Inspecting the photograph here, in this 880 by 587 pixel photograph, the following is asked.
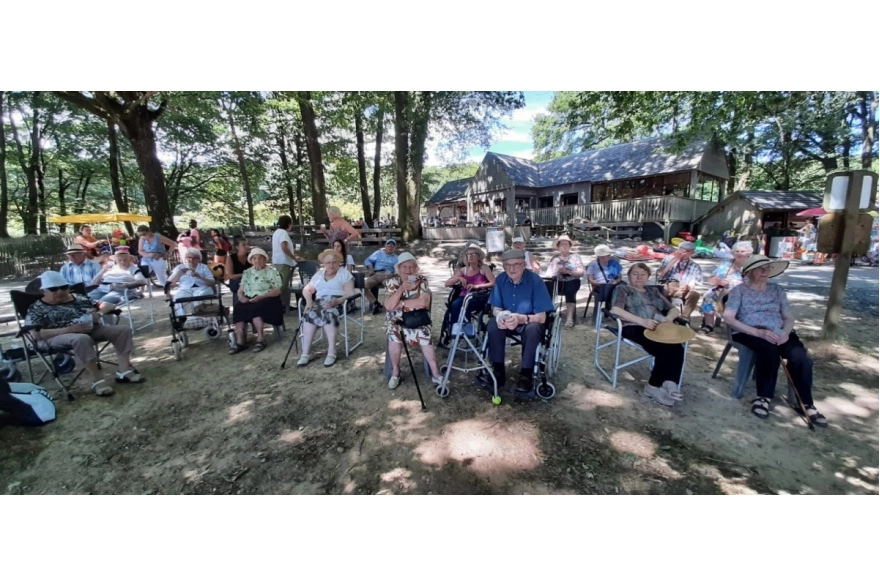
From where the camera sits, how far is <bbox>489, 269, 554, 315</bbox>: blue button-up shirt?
3.22 m

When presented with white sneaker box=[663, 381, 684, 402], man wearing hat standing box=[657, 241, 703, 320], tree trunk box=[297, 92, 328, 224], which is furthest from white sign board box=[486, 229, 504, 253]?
tree trunk box=[297, 92, 328, 224]

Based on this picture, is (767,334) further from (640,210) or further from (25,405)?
(640,210)

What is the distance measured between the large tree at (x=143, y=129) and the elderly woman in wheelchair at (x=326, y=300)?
9.00 m

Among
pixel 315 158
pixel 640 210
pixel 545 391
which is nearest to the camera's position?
pixel 545 391

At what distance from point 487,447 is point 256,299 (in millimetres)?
3287

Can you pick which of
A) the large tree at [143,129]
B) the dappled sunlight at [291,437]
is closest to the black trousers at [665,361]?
the dappled sunlight at [291,437]

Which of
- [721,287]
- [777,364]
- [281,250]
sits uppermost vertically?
[281,250]

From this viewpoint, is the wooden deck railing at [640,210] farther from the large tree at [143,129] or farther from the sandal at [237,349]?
the sandal at [237,349]

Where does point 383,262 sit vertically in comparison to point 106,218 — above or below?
below

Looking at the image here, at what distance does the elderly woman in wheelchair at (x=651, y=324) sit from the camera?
10.3 ft

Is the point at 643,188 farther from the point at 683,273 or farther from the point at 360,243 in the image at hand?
the point at 683,273

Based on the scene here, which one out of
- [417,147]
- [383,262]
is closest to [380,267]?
[383,262]

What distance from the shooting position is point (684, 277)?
193 inches

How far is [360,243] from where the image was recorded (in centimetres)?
1353
